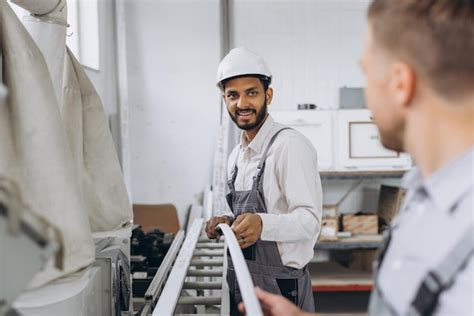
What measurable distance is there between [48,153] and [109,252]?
1.38 ft

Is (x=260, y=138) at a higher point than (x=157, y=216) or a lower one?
higher

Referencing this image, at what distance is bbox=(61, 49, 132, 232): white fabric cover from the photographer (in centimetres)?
139

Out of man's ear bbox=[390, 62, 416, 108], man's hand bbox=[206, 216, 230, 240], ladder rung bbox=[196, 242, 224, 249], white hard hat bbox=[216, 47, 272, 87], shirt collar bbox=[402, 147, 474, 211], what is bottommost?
ladder rung bbox=[196, 242, 224, 249]

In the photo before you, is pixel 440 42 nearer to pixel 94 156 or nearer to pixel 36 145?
pixel 36 145

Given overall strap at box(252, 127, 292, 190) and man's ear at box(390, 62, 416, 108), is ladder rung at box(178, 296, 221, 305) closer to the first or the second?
overall strap at box(252, 127, 292, 190)

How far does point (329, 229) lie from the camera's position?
3273 mm

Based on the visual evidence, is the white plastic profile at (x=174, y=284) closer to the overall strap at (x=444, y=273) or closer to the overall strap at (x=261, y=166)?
the overall strap at (x=261, y=166)

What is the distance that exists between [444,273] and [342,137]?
2.73 meters

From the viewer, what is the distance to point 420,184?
69 cm

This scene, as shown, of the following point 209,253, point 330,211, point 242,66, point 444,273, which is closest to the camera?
point 444,273

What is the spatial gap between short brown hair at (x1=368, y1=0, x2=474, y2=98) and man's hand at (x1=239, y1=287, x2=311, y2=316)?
0.46 meters

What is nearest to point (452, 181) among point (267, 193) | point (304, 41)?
point (267, 193)

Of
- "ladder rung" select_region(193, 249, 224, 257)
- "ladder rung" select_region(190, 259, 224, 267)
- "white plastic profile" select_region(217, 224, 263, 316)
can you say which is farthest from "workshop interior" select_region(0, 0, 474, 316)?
"white plastic profile" select_region(217, 224, 263, 316)

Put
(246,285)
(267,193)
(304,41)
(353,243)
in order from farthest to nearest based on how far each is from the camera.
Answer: (304,41) → (353,243) → (267,193) → (246,285)
